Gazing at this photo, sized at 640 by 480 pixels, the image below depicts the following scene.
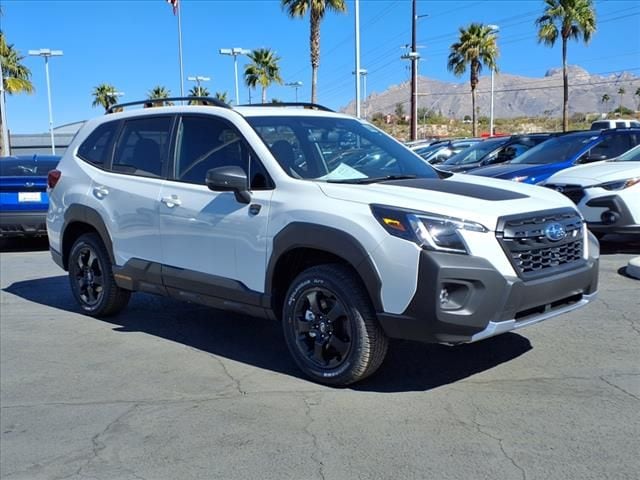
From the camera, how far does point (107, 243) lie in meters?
6.16

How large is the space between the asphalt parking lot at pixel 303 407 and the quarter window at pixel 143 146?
1.49 m

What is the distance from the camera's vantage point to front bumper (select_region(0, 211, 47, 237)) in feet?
32.6

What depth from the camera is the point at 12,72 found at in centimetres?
3491

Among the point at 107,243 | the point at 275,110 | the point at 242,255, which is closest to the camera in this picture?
the point at 242,255

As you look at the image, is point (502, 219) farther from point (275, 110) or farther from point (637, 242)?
point (637, 242)

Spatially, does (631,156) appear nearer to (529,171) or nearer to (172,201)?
(529,171)

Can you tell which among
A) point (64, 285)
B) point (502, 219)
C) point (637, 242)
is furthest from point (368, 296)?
point (637, 242)

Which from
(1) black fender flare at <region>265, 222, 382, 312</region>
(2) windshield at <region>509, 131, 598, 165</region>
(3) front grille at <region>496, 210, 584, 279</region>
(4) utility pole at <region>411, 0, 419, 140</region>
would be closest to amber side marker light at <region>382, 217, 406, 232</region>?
(1) black fender flare at <region>265, 222, 382, 312</region>

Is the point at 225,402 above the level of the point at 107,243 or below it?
below

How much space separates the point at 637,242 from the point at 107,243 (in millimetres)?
7455

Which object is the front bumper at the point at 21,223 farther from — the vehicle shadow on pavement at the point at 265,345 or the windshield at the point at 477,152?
the windshield at the point at 477,152

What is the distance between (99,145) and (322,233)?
3184 mm

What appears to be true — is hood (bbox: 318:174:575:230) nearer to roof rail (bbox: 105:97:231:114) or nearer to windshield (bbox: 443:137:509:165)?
roof rail (bbox: 105:97:231:114)

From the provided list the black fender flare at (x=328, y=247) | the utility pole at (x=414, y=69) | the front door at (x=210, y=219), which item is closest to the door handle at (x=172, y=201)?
the front door at (x=210, y=219)
